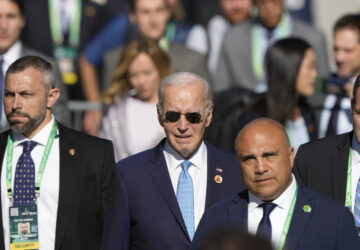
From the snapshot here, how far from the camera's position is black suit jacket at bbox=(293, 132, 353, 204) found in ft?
19.3

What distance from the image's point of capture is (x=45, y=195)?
6.32 m

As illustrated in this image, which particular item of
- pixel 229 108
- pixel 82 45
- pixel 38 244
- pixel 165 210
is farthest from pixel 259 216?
pixel 82 45

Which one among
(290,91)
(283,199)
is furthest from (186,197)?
(290,91)

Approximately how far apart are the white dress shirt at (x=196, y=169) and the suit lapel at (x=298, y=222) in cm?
97

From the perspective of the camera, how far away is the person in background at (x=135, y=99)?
7887 mm

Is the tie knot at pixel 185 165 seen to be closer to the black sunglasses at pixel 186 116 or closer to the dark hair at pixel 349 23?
the black sunglasses at pixel 186 116

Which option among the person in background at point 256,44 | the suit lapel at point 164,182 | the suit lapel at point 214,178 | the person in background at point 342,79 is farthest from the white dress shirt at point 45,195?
the person in background at point 256,44

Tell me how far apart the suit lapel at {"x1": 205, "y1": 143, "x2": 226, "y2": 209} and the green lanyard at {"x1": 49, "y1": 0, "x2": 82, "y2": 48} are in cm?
430

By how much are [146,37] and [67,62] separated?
1183mm

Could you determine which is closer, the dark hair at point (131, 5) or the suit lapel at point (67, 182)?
the suit lapel at point (67, 182)

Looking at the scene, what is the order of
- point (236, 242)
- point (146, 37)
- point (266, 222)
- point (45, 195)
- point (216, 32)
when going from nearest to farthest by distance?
1. point (236, 242)
2. point (266, 222)
3. point (45, 195)
4. point (146, 37)
5. point (216, 32)

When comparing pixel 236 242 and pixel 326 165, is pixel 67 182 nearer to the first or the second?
pixel 326 165

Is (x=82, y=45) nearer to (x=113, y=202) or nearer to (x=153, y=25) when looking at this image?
(x=153, y=25)

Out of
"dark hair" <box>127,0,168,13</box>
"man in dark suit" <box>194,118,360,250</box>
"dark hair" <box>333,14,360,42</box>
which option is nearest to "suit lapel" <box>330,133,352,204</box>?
"man in dark suit" <box>194,118,360,250</box>
